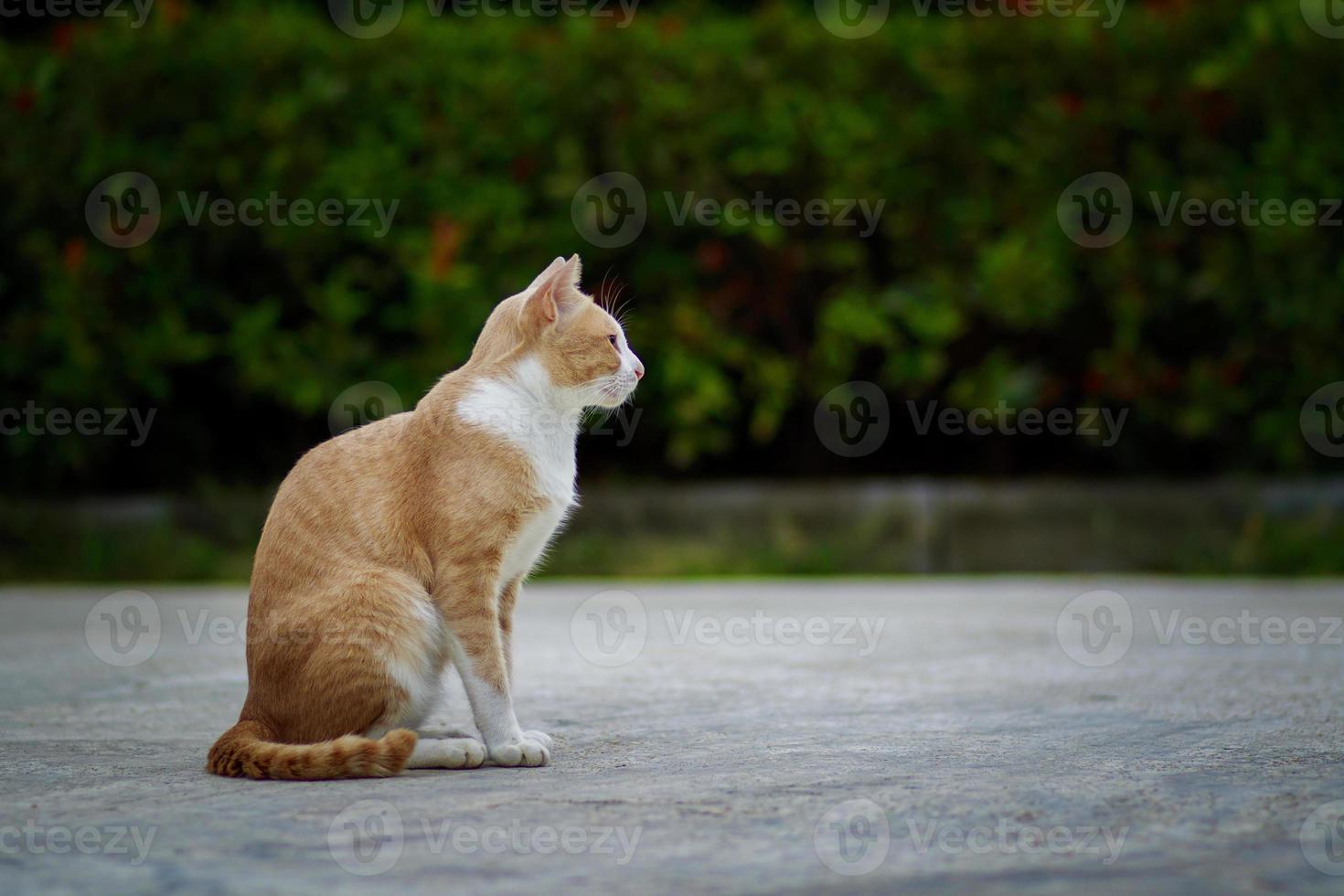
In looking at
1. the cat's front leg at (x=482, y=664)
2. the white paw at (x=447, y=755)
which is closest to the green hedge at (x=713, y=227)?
the cat's front leg at (x=482, y=664)

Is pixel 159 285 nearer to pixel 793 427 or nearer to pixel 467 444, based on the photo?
pixel 793 427

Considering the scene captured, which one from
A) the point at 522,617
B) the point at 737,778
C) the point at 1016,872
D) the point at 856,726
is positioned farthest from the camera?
the point at 522,617

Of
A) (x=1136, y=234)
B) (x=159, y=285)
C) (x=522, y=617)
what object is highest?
(x=1136, y=234)

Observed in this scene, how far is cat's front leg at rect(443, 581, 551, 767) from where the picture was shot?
3.36 meters

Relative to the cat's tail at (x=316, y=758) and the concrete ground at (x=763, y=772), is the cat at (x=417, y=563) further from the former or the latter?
the concrete ground at (x=763, y=772)

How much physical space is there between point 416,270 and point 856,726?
176 inches

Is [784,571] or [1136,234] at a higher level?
[1136,234]

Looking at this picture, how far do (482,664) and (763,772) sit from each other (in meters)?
0.72

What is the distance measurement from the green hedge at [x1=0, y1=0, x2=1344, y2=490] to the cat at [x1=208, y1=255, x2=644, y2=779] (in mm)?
3929

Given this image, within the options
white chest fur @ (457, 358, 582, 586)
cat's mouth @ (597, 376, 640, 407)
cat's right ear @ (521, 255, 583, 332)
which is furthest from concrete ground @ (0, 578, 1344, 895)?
cat's right ear @ (521, 255, 583, 332)

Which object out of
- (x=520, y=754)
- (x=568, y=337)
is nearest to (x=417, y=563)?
(x=520, y=754)

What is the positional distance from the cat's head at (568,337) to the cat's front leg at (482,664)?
2.03 ft

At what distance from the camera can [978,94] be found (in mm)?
7828

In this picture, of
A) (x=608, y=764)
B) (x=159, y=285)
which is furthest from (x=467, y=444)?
(x=159, y=285)
